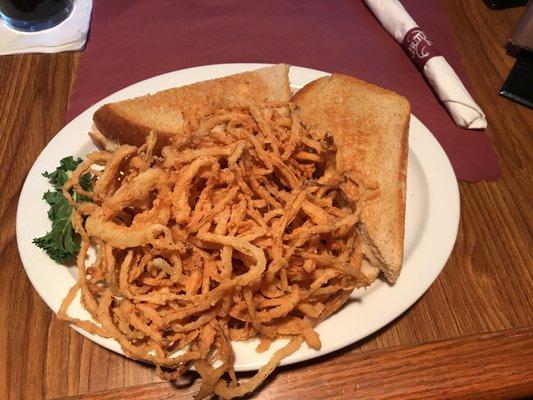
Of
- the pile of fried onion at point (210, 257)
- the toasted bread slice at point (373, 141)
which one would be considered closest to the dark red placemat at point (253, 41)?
the toasted bread slice at point (373, 141)

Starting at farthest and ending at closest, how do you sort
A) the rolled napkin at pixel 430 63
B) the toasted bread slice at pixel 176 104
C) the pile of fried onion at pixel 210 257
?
the rolled napkin at pixel 430 63
the toasted bread slice at pixel 176 104
the pile of fried onion at pixel 210 257

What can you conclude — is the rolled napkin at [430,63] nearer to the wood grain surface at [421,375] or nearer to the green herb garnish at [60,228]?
the wood grain surface at [421,375]

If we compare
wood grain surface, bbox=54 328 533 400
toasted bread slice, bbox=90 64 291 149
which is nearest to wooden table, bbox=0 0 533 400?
wood grain surface, bbox=54 328 533 400

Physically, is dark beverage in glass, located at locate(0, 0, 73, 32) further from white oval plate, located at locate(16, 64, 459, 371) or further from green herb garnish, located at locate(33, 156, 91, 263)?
green herb garnish, located at locate(33, 156, 91, 263)

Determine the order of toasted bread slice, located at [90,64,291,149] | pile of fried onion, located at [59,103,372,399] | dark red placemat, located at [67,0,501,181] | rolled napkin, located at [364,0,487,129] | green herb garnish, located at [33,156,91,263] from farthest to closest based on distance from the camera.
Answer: dark red placemat, located at [67,0,501,181]
rolled napkin, located at [364,0,487,129]
toasted bread slice, located at [90,64,291,149]
green herb garnish, located at [33,156,91,263]
pile of fried onion, located at [59,103,372,399]

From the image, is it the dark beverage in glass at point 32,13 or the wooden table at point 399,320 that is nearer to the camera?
the wooden table at point 399,320

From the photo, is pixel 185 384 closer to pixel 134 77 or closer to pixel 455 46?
pixel 134 77

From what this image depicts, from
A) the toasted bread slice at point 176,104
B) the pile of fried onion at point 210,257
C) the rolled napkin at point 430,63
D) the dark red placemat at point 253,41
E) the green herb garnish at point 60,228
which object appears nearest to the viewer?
the pile of fried onion at point 210,257
